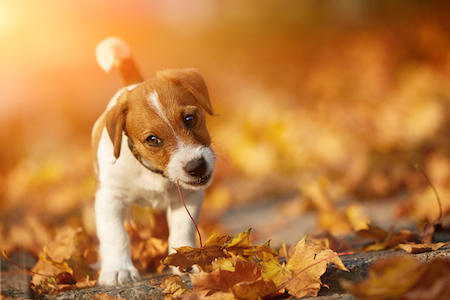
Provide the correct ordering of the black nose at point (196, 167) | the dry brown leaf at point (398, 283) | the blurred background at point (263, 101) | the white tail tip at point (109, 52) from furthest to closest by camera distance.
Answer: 1. the blurred background at point (263, 101)
2. the white tail tip at point (109, 52)
3. the black nose at point (196, 167)
4. the dry brown leaf at point (398, 283)

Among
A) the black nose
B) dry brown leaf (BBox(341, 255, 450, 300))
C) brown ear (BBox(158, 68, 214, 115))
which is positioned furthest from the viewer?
brown ear (BBox(158, 68, 214, 115))

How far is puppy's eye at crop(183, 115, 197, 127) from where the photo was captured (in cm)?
225

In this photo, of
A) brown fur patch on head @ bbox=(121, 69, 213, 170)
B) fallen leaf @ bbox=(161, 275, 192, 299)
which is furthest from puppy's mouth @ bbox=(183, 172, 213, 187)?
fallen leaf @ bbox=(161, 275, 192, 299)

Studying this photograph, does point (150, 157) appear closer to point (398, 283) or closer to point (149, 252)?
point (149, 252)

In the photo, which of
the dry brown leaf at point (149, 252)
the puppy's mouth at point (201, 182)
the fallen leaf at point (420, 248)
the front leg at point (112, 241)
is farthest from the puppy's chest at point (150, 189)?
the fallen leaf at point (420, 248)

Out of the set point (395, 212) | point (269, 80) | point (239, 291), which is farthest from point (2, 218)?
point (269, 80)

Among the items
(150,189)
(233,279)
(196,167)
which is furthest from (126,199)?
(233,279)

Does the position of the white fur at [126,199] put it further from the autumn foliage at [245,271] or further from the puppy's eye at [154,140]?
the autumn foliage at [245,271]

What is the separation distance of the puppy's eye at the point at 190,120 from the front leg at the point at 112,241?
625mm

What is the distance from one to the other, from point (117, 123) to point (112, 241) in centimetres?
68

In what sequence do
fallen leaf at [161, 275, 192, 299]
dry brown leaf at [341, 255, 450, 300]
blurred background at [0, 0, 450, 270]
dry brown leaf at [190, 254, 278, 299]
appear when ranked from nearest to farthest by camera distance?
dry brown leaf at [341, 255, 450, 300] < dry brown leaf at [190, 254, 278, 299] < fallen leaf at [161, 275, 192, 299] < blurred background at [0, 0, 450, 270]

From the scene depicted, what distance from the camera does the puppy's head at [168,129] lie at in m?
2.14

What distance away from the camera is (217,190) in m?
4.63

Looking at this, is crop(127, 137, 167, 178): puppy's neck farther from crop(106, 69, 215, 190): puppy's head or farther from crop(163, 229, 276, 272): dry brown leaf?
crop(163, 229, 276, 272): dry brown leaf
